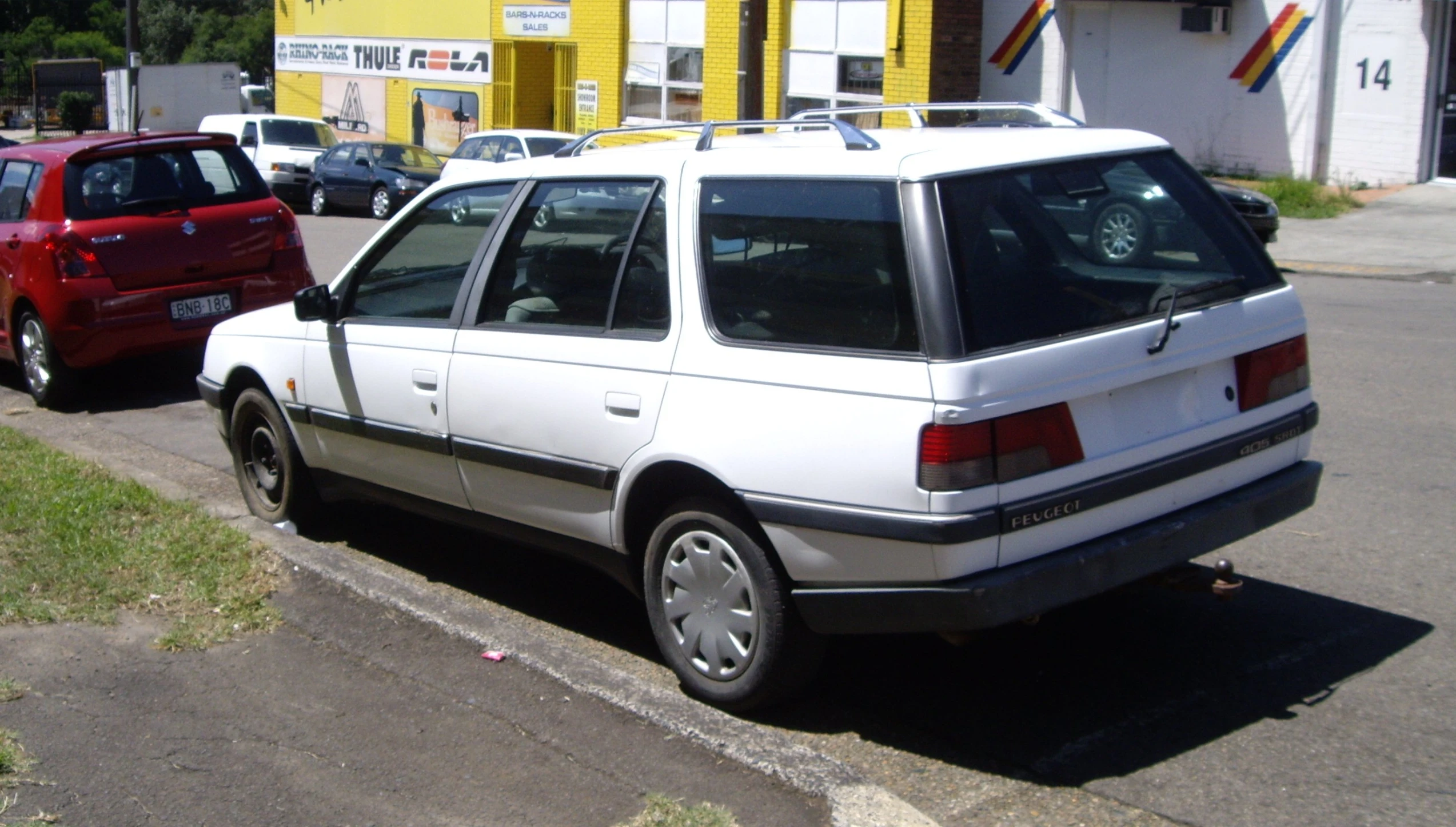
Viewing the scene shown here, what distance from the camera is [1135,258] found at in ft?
15.2

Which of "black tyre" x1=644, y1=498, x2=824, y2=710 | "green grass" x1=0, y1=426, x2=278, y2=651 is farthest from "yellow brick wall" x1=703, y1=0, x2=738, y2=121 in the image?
"black tyre" x1=644, y1=498, x2=824, y2=710

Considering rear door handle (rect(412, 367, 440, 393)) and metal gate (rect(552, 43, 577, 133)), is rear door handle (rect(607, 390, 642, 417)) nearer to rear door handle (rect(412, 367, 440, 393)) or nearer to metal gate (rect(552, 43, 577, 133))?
rear door handle (rect(412, 367, 440, 393))

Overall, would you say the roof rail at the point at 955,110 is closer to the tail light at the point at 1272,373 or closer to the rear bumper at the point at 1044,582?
the tail light at the point at 1272,373

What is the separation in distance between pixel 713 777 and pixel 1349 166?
19168 mm

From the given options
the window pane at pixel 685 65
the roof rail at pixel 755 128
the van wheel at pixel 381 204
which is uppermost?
the window pane at pixel 685 65

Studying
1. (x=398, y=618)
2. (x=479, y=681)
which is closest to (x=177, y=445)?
(x=398, y=618)

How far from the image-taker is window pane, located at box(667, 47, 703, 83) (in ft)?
92.3

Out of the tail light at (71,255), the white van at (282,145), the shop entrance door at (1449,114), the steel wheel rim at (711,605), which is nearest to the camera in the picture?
the steel wheel rim at (711,605)

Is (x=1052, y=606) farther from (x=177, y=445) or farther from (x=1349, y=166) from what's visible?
(x=1349, y=166)

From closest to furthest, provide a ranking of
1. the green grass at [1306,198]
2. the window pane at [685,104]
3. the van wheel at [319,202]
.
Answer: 1. the green grass at [1306,198]
2. the van wheel at [319,202]
3. the window pane at [685,104]

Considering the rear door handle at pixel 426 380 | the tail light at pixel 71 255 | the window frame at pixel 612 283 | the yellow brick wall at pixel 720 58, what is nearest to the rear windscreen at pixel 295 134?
the yellow brick wall at pixel 720 58

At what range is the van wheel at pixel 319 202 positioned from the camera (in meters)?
27.5

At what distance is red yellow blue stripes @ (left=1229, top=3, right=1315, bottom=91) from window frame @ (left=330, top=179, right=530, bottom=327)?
17739 millimetres

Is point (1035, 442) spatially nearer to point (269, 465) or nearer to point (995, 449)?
point (995, 449)
